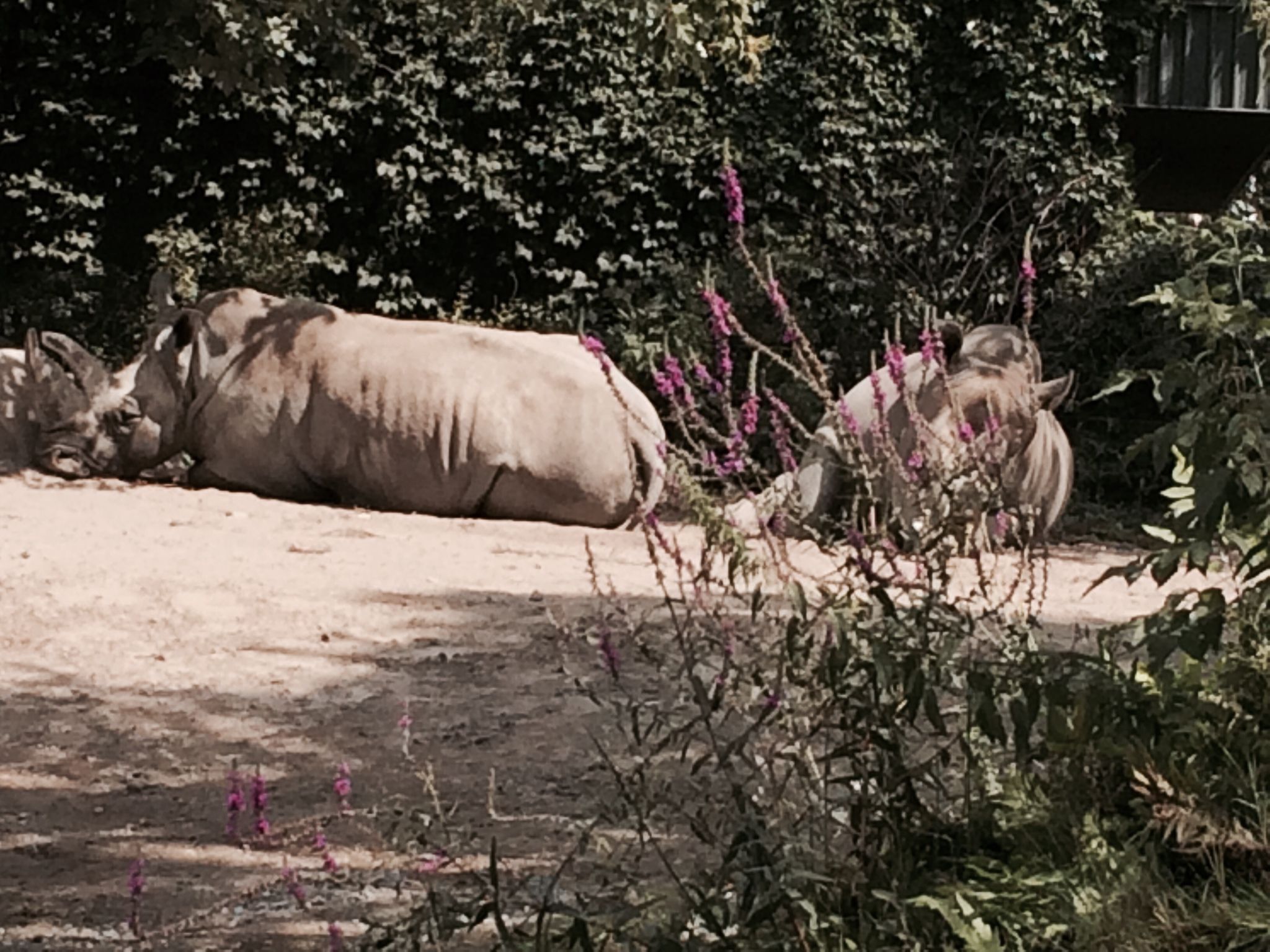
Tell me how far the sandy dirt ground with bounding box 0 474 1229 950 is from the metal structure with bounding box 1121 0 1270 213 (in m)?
7.73

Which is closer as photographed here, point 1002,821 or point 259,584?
point 1002,821

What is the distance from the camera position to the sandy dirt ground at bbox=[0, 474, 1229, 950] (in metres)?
4.35

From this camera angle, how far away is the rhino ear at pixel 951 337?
10.6 metres

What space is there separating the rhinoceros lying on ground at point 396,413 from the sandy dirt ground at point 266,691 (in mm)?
514

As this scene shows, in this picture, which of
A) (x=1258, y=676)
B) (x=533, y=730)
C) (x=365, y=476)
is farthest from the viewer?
(x=365, y=476)

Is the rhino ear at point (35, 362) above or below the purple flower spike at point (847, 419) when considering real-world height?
below

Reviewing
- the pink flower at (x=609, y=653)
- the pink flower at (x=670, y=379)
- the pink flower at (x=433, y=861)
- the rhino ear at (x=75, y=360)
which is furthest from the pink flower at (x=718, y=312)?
the rhino ear at (x=75, y=360)

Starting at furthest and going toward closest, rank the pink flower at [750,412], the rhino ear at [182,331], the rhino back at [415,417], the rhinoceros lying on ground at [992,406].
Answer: the rhino ear at [182,331]
the rhino back at [415,417]
the rhinoceros lying on ground at [992,406]
the pink flower at [750,412]

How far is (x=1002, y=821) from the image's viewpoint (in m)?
3.40

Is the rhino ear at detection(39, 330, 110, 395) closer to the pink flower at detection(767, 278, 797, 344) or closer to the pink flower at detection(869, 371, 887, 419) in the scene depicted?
the pink flower at detection(767, 278, 797, 344)

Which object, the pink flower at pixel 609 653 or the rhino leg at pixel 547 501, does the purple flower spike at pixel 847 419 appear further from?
the rhino leg at pixel 547 501

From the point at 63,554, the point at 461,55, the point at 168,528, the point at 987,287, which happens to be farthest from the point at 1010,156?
the point at 63,554

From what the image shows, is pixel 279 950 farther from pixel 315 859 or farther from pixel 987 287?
pixel 987 287

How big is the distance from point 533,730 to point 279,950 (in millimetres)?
2086
